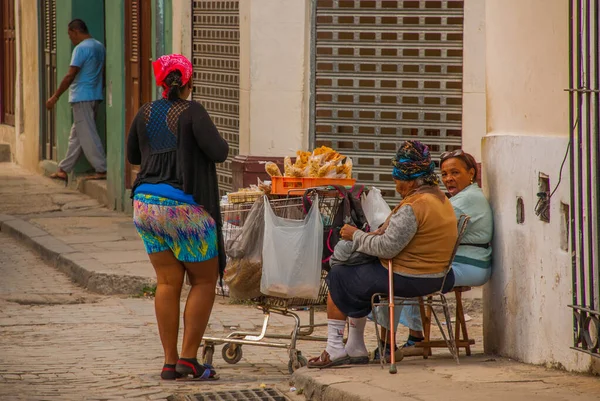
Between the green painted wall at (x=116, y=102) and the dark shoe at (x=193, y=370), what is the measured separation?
7.70m

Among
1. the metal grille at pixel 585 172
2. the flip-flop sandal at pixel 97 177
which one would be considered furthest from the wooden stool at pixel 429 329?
the flip-flop sandal at pixel 97 177

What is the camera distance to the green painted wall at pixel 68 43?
16984mm

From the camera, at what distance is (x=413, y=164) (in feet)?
23.5

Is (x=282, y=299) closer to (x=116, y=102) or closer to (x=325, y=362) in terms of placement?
(x=325, y=362)

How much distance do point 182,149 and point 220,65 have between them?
17.3ft

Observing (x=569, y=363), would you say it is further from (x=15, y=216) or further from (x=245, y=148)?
(x=15, y=216)

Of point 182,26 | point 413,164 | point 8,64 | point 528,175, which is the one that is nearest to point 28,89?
point 8,64

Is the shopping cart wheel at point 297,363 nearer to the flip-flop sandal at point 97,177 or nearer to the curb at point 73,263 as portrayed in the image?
the curb at point 73,263

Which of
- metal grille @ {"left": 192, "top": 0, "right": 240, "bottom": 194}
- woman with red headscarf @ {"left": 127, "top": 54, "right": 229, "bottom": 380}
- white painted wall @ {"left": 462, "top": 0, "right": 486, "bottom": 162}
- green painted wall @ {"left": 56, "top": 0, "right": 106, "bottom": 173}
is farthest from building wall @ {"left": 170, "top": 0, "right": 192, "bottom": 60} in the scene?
woman with red headscarf @ {"left": 127, "top": 54, "right": 229, "bottom": 380}

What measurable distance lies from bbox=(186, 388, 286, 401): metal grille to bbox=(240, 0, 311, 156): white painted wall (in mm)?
4349

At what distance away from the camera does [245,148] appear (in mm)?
11469

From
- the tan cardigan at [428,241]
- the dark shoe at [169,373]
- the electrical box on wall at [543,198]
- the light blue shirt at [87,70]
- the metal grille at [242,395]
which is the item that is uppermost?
the light blue shirt at [87,70]

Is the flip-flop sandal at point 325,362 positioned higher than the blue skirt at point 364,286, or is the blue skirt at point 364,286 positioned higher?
the blue skirt at point 364,286


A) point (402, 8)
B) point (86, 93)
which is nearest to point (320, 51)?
point (402, 8)
